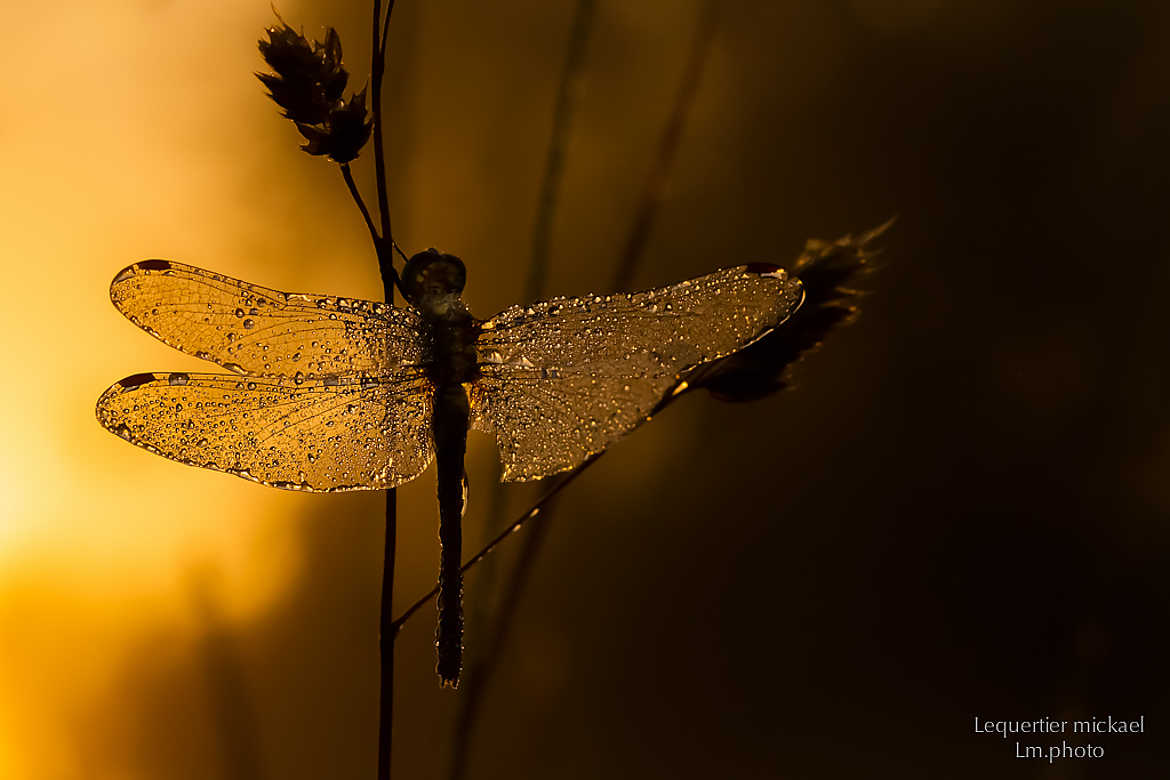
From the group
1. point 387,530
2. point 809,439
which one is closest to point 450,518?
point 387,530

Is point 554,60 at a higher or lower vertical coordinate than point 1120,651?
higher

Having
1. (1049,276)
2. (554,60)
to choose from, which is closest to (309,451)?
(554,60)

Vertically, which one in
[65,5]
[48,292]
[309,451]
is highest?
[65,5]

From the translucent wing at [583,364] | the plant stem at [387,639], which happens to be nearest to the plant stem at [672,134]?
the translucent wing at [583,364]

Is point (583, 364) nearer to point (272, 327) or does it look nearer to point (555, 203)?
point (272, 327)

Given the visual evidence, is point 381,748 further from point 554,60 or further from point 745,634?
point 554,60

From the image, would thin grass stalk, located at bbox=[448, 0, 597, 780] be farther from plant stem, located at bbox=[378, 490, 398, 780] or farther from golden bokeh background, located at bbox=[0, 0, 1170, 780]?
plant stem, located at bbox=[378, 490, 398, 780]
